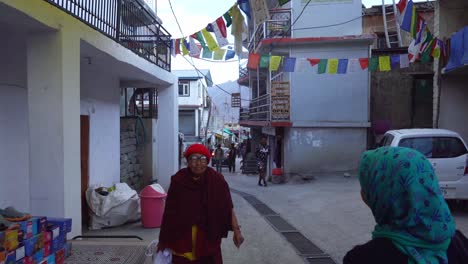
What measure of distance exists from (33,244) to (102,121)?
5.73m

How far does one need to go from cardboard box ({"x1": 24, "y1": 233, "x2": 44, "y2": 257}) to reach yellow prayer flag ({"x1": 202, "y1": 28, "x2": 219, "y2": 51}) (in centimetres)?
809

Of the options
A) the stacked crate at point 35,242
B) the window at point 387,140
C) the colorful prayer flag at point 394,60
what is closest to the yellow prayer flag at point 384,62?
the colorful prayer flag at point 394,60

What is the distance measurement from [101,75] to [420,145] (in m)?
6.55

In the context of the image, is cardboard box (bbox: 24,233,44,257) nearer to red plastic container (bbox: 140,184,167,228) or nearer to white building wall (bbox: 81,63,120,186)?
red plastic container (bbox: 140,184,167,228)

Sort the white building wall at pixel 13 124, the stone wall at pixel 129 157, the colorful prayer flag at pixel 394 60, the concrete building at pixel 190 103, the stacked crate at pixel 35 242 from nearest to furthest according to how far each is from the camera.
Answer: the stacked crate at pixel 35 242
the white building wall at pixel 13 124
the stone wall at pixel 129 157
the colorful prayer flag at pixel 394 60
the concrete building at pixel 190 103

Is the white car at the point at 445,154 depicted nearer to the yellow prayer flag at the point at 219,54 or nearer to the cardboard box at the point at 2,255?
the yellow prayer flag at the point at 219,54

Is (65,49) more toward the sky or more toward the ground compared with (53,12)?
more toward the ground

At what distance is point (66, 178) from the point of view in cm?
486

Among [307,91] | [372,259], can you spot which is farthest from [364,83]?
[372,259]

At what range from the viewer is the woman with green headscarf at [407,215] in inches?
60.9

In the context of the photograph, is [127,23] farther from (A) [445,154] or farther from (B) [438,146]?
(A) [445,154]

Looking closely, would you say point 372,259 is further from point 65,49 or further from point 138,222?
point 138,222

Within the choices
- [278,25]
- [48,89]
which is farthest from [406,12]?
[278,25]

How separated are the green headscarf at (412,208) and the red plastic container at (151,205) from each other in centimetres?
620
